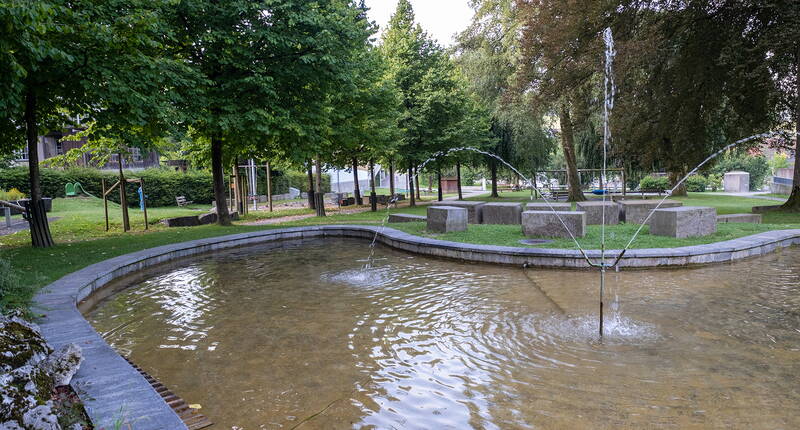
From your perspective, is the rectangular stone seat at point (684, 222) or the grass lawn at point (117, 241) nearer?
the grass lawn at point (117, 241)

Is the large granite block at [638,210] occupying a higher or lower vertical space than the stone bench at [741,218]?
higher

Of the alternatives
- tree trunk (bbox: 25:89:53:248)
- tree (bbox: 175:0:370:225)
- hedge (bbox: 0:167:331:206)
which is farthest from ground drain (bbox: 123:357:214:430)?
hedge (bbox: 0:167:331:206)

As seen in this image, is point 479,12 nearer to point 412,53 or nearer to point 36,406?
point 412,53

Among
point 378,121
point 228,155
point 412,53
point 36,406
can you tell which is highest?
point 412,53

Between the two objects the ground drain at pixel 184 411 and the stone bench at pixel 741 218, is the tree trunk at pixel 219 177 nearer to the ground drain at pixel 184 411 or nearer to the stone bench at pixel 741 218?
the ground drain at pixel 184 411

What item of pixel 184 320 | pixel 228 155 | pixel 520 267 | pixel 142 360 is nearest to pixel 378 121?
pixel 228 155

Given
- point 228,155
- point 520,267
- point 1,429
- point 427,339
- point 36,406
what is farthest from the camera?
point 228,155

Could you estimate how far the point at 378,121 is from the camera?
21.2 metres

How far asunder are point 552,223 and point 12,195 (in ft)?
91.3

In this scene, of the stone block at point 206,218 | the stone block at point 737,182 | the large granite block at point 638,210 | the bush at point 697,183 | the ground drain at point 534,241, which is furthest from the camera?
the bush at point 697,183

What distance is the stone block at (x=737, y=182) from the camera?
136ft

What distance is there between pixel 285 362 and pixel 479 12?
30488mm

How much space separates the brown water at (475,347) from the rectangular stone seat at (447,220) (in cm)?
415

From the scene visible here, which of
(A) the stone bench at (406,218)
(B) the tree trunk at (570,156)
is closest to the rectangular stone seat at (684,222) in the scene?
(A) the stone bench at (406,218)
